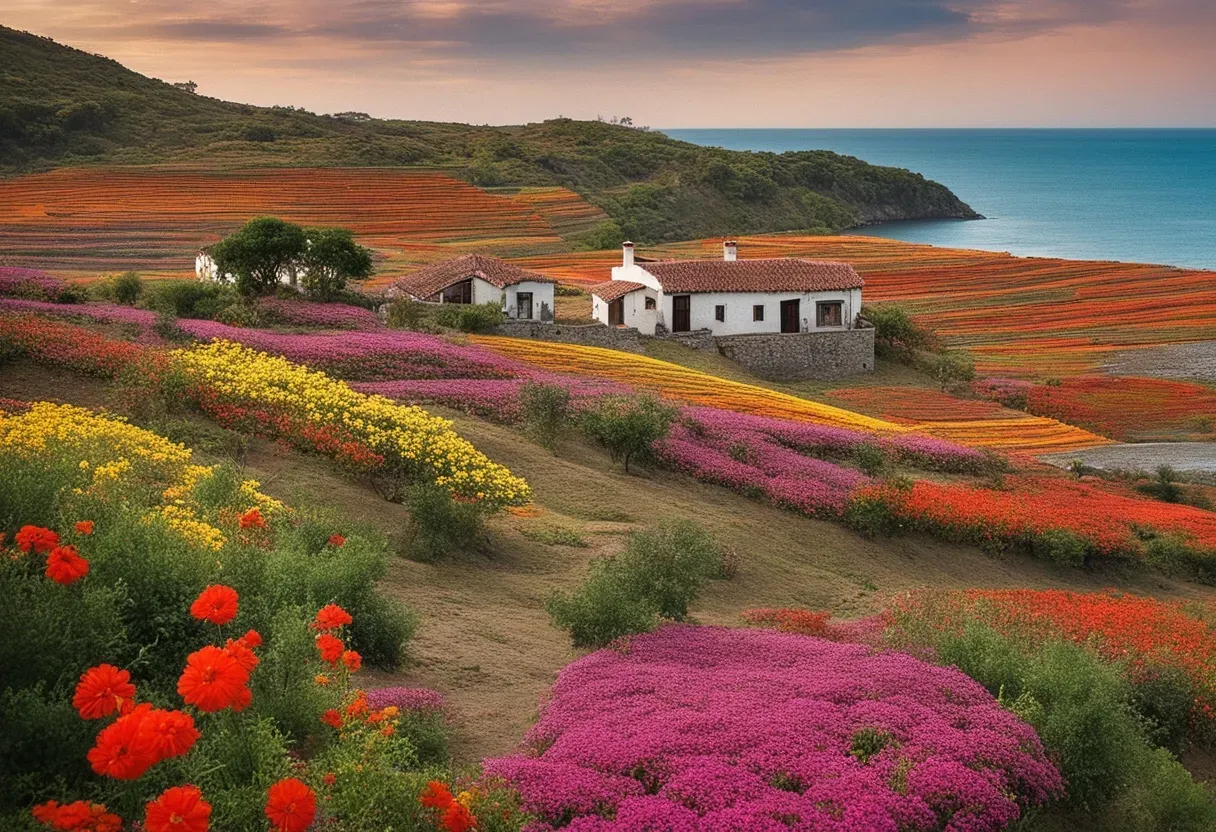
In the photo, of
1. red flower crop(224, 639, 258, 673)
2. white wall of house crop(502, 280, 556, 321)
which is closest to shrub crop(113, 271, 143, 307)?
white wall of house crop(502, 280, 556, 321)

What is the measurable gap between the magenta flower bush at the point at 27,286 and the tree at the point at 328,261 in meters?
12.0

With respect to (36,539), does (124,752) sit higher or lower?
lower

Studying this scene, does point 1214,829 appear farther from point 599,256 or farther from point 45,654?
point 599,256

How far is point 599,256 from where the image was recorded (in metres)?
88.9

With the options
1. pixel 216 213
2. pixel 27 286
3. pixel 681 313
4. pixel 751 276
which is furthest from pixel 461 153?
pixel 27 286

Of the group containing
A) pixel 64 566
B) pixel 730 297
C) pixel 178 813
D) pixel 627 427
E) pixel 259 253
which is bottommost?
pixel 627 427

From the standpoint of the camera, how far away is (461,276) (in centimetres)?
5225

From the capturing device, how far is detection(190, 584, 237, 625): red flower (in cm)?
823

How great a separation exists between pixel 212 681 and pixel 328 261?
134 feet

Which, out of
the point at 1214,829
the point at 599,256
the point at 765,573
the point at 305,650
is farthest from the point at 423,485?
the point at 599,256

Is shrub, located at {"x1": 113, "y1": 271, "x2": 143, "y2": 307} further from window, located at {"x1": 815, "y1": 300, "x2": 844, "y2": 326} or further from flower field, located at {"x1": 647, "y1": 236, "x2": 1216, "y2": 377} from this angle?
flower field, located at {"x1": 647, "y1": 236, "x2": 1216, "y2": 377}

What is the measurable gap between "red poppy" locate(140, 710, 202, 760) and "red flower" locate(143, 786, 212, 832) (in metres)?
0.24

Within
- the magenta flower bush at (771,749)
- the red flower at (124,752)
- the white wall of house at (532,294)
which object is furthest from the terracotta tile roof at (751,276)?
the red flower at (124,752)

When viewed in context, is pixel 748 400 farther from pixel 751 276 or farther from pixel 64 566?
pixel 64 566
